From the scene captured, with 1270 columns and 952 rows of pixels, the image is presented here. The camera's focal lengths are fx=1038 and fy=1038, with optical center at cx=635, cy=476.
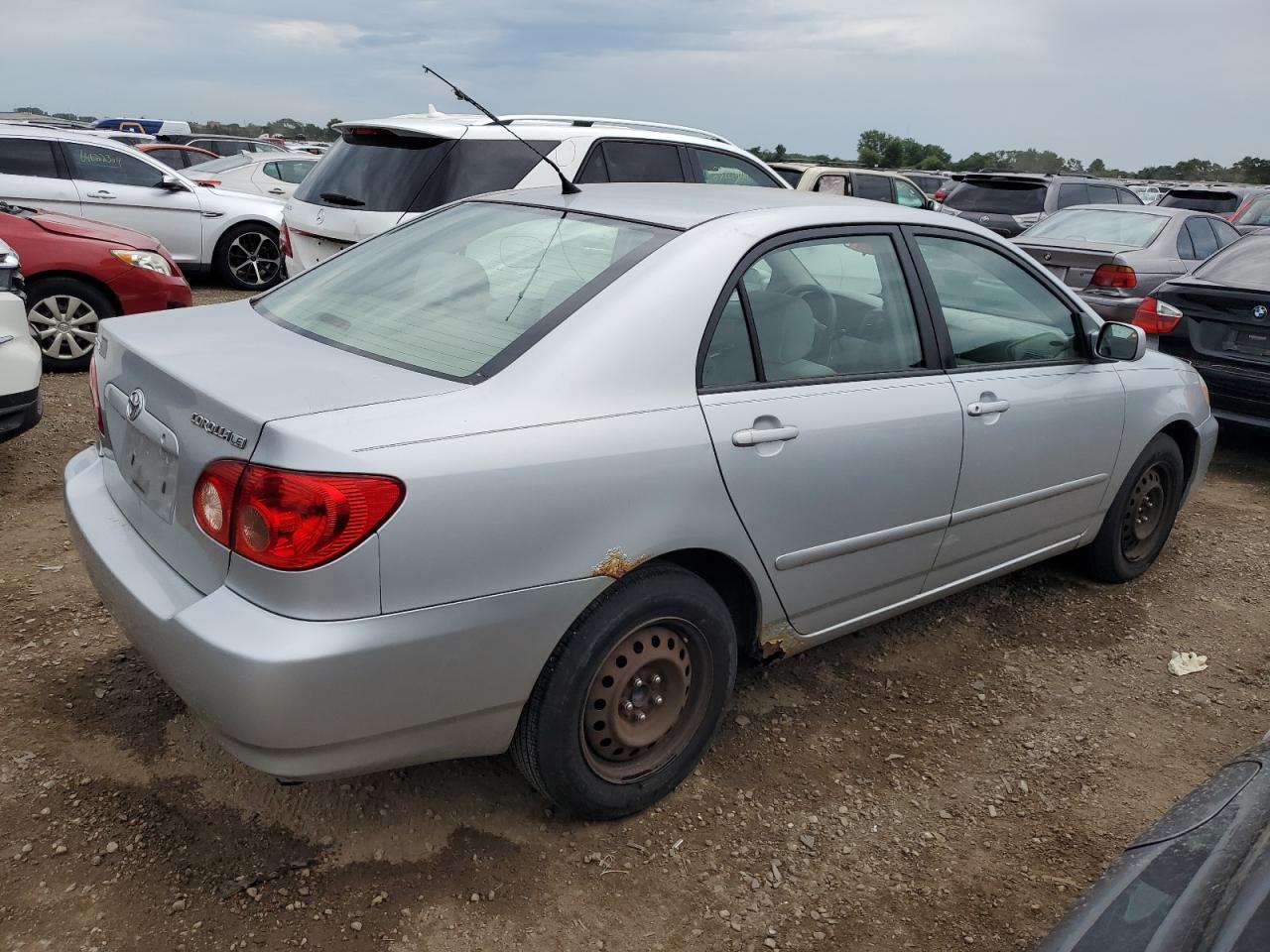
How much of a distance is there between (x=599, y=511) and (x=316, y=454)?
0.65 metres

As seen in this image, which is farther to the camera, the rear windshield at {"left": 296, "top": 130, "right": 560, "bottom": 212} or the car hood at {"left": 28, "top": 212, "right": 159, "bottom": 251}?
the car hood at {"left": 28, "top": 212, "right": 159, "bottom": 251}

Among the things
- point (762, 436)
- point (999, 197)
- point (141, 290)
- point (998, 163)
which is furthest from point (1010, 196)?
point (998, 163)

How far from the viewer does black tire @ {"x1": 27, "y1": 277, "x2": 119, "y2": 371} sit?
21.2 feet

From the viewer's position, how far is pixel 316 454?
207 cm

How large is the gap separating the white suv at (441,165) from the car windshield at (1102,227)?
391 cm

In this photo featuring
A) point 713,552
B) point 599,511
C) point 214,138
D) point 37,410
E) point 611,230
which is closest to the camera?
point 599,511

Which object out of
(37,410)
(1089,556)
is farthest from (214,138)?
(1089,556)

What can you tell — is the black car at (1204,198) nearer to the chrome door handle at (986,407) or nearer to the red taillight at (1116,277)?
the red taillight at (1116,277)

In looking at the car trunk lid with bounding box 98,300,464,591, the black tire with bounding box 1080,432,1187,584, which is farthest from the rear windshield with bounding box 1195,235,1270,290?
the car trunk lid with bounding box 98,300,464,591

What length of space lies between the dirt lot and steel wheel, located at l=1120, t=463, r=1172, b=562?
64cm

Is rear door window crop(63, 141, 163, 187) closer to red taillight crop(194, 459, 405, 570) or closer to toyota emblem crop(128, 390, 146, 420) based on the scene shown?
toyota emblem crop(128, 390, 146, 420)

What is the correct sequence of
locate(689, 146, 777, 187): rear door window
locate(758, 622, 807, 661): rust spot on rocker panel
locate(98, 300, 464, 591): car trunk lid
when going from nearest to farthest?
locate(98, 300, 464, 591): car trunk lid
locate(758, 622, 807, 661): rust spot on rocker panel
locate(689, 146, 777, 187): rear door window

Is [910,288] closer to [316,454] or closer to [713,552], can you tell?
[713,552]

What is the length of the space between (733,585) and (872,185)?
12908mm
